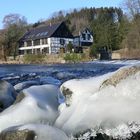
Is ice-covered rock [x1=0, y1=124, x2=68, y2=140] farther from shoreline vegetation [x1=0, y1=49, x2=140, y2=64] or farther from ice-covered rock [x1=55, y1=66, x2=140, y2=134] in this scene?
shoreline vegetation [x1=0, y1=49, x2=140, y2=64]

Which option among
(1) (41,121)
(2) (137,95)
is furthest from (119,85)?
(1) (41,121)

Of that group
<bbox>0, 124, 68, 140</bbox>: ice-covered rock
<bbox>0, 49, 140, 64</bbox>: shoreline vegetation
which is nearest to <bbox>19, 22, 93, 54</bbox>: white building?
<bbox>0, 49, 140, 64</bbox>: shoreline vegetation

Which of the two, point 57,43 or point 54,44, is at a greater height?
point 57,43

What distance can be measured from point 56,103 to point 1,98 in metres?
1.28

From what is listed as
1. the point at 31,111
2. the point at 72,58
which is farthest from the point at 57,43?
the point at 31,111

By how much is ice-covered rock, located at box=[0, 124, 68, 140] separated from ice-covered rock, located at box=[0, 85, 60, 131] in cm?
76

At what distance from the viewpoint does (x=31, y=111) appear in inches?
238

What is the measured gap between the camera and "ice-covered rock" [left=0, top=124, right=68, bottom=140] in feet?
16.5

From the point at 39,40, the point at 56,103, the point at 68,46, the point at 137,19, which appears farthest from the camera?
the point at 39,40

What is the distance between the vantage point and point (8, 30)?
279 feet

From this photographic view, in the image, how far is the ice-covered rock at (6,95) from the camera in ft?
24.2

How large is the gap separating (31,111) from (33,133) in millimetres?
1028

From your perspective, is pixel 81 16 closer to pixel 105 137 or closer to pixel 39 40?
pixel 39 40

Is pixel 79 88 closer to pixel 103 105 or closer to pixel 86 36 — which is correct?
pixel 103 105
